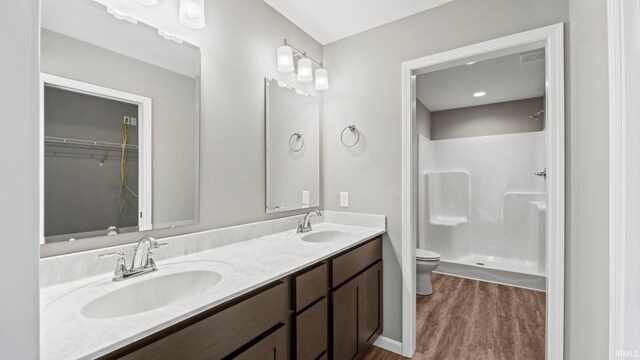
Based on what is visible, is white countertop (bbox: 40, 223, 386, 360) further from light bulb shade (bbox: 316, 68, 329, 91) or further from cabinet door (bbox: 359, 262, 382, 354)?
light bulb shade (bbox: 316, 68, 329, 91)

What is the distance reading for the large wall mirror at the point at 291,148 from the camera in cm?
186

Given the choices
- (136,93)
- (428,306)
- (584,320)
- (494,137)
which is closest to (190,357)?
(136,93)

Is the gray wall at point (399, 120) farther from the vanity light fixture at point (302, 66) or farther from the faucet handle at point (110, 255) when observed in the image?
the faucet handle at point (110, 255)

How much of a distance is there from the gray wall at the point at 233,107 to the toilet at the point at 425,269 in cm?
175

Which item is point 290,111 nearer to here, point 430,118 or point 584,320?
point 584,320

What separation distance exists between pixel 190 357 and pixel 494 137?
419 centimetres

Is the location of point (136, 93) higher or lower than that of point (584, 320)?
higher

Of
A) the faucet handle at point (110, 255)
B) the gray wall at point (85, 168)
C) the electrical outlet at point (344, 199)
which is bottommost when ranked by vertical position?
the faucet handle at point (110, 255)

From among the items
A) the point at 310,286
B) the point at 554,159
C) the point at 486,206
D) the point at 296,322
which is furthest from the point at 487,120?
the point at 296,322

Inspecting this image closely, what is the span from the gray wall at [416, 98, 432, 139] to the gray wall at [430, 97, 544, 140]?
164mm

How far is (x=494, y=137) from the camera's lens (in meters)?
3.68

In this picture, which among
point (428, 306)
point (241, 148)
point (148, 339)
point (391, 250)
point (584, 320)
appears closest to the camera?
point (148, 339)

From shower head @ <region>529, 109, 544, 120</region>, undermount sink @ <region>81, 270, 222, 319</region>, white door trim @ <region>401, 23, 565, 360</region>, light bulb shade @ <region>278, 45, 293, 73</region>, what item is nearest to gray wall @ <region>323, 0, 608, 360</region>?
white door trim @ <region>401, 23, 565, 360</region>

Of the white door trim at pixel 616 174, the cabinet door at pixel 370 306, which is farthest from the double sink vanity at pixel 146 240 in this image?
the white door trim at pixel 616 174
